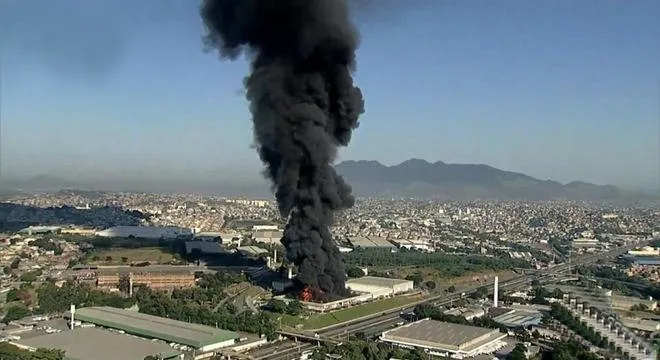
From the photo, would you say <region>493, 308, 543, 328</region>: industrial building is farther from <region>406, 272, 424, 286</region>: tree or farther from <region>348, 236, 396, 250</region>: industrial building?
<region>348, 236, 396, 250</region>: industrial building

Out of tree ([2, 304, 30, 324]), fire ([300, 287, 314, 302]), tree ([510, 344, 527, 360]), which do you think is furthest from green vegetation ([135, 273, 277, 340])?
tree ([510, 344, 527, 360])

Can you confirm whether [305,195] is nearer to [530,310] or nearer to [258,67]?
[258,67]

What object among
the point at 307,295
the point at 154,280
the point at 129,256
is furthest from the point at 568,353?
the point at 129,256

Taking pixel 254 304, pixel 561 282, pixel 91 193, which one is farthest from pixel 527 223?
pixel 91 193

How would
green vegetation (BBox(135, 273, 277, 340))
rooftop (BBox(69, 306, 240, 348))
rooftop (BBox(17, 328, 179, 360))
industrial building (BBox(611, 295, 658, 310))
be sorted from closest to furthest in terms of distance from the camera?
rooftop (BBox(17, 328, 179, 360)) < rooftop (BBox(69, 306, 240, 348)) < green vegetation (BBox(135, 273, 277, 340)) < industrial building (BBox(611, 295, 658, 310))

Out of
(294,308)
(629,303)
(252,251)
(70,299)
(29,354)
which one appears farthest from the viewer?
(252,251)

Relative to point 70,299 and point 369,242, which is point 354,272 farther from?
point 369,242
